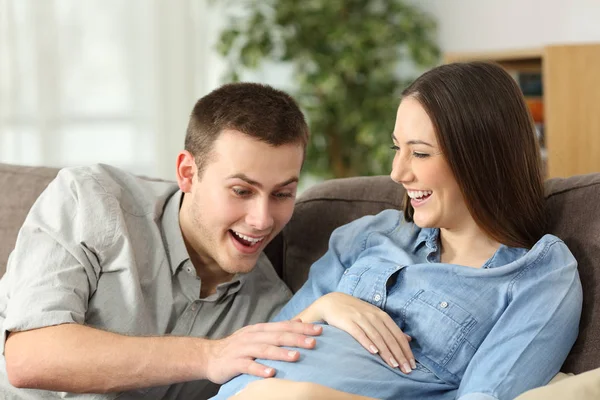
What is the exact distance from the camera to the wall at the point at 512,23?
381 centimetres

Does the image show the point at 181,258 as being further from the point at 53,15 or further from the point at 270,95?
the point at 53,15

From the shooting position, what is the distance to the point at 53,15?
391 cm

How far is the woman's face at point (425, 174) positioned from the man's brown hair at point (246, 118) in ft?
0.86

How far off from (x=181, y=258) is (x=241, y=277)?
0.15m

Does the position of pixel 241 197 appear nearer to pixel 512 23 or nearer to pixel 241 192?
pixel 241 192

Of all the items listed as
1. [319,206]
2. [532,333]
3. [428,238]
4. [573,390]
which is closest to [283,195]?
[319,206]

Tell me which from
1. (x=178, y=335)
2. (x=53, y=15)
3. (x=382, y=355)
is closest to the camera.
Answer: (x=382, y=355)

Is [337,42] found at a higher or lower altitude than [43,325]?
higher

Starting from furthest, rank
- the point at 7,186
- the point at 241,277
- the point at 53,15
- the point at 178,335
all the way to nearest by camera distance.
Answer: the point at 53,15 < the point at 7,186 < the point at 241,277 < the point at 178,335

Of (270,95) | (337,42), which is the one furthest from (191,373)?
(337,42)

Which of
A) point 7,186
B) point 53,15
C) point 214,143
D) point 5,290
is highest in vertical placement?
point 53,15

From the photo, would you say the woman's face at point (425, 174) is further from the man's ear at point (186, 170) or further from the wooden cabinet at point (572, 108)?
the wooden cabinet at point (572, 108)

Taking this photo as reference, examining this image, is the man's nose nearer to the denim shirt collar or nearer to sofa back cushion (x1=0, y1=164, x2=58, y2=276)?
the denim shirt collar

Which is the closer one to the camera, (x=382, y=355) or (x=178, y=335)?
(x=382, y=355)
